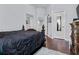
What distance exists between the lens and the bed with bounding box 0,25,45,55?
7.17 feet

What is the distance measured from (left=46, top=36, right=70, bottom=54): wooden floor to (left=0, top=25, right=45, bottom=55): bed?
0.09 meters

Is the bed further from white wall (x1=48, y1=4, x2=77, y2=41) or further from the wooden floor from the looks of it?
white wall (x1=48, y1=4, x2=77, y2=41)

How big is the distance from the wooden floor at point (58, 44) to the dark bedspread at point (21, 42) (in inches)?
4.3

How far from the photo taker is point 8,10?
2.28 meters

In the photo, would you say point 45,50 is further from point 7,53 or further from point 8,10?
point 8,10

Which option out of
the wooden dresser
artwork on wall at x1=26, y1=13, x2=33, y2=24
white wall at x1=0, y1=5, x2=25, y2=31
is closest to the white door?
the wooden dresser

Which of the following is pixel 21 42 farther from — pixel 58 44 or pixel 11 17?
pixel 58 44

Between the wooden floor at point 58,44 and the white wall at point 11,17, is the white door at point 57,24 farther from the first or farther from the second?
the white wall at point 11,17

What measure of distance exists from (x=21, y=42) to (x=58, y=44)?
1.77ft

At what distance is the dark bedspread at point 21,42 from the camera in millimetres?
2186

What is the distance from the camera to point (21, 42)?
221 cm

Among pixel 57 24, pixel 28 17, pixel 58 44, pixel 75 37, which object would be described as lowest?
pixel 58 44

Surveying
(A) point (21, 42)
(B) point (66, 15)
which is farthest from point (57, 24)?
(A) point (21, 42)
